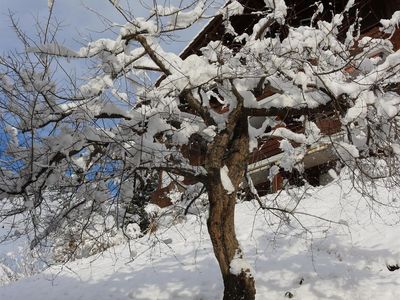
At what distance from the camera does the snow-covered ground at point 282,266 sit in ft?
23.2

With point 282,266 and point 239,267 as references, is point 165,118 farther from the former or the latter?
point 282,266

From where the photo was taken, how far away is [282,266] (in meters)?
8.02

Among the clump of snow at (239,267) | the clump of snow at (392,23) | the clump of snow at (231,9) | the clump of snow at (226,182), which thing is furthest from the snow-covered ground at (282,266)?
the clump of snow at (231,9)

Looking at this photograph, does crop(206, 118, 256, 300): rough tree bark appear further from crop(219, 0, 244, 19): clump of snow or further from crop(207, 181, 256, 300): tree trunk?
crop(219, 0, 244, 19): clump of snow

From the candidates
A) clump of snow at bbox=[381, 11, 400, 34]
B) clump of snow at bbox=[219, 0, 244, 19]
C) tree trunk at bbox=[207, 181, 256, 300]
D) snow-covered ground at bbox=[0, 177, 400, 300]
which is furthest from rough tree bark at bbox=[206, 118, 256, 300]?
clump of snow at bbox=[381, 11, 400, 34]

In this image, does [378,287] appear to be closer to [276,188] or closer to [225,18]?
[225,18]

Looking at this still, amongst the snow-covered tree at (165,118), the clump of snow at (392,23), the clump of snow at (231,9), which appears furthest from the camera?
the clump of snow at (392,23)

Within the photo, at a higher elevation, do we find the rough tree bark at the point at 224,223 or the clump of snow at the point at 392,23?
the clump of snow at the point at 392,23

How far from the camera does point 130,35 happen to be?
217 inches

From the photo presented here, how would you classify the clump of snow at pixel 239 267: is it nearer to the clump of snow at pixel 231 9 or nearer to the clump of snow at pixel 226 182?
the clump of snow at pixel 226 182

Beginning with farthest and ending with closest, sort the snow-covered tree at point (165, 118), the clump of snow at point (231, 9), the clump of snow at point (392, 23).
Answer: the clump of snow at point (392, 23) → the clump of snow at point (231, 9) → the snow-covered tree at point (165, 118)

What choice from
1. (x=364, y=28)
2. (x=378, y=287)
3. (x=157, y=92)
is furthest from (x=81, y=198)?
(x=364, y=28)

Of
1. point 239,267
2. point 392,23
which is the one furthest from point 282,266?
point 392,23

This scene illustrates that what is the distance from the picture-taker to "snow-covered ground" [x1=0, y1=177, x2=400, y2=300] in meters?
7.07
